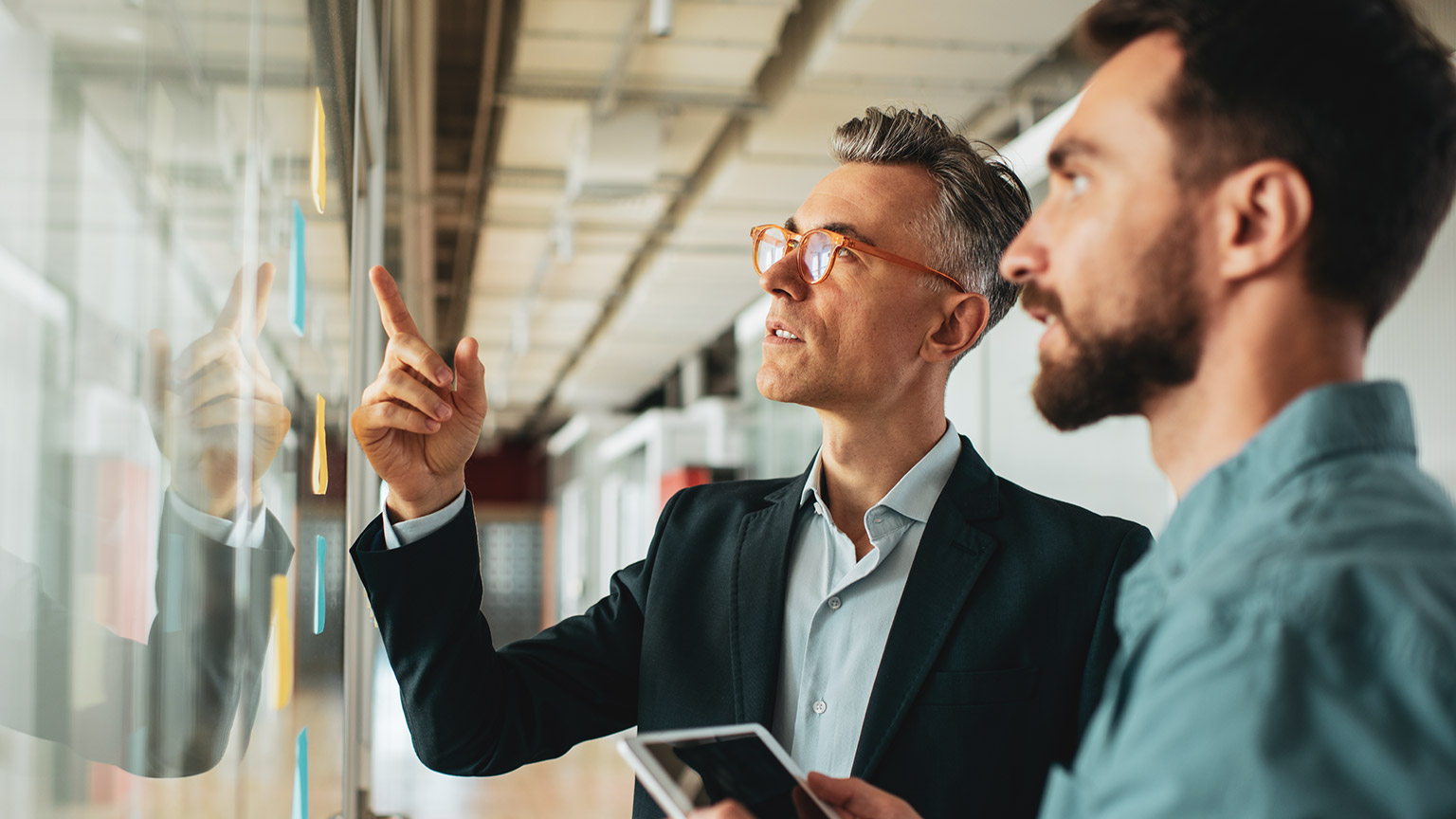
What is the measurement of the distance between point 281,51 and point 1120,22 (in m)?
0.92

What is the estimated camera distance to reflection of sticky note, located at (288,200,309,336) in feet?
4.82

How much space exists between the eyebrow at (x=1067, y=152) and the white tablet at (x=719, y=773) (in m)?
0.62

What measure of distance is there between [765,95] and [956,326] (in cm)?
496

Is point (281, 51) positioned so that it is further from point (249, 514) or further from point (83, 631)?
point (83, 631)

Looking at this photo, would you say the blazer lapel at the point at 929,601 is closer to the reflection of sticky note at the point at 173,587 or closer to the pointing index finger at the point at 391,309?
the pointing index finger at the point at 391,309

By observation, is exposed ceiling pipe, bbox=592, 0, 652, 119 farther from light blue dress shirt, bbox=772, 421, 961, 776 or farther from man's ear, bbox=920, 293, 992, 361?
light blue dress shirt, bbox=772, 421, 961, 776

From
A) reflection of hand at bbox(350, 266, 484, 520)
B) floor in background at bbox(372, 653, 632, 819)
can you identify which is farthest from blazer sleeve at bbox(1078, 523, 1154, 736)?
floor in background at bbox(372, 653, 632, 819)

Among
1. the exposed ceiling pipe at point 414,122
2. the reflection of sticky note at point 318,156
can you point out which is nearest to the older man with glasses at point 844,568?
the reflection of sticky note at point 318,156

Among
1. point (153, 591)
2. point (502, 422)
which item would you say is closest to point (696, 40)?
point (153, 591)

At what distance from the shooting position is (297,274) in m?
1.51

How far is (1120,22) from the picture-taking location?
103 cm

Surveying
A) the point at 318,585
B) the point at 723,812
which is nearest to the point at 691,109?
the point at 318,585

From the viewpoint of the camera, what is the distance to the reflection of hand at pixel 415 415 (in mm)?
1366

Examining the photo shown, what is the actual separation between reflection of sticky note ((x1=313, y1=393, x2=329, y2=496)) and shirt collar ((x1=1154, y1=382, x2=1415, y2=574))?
1.29 metres
